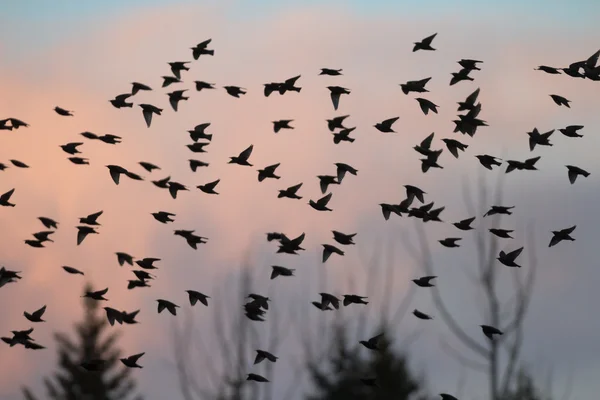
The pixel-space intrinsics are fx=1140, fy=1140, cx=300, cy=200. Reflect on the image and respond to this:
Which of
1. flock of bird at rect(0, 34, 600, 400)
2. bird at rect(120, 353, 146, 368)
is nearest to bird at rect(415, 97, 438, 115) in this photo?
flock of bird at rect(0, 34, 600, 400)

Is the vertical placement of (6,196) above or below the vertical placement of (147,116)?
below

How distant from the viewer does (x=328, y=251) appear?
16.2 metres

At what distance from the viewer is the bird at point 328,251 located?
52.6 feet

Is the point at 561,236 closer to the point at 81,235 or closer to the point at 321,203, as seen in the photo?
the point at 321,203

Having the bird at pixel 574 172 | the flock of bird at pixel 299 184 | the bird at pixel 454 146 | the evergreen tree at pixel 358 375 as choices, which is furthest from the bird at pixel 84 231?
the evergreen tree at pixel 358 375

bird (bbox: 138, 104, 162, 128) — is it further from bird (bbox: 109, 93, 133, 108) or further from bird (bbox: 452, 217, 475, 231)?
bird (bbox: 452, 217, 475, 231)

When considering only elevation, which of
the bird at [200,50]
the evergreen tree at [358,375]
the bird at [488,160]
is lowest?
the evergreen tree at [358,375]

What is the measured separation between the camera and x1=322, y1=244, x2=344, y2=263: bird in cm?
1603

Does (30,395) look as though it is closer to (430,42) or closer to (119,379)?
(119,379)

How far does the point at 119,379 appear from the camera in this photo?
1943 inches

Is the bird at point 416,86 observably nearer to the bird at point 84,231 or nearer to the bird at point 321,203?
the bird at point 321,203

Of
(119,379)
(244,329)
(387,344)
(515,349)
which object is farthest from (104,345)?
(515,349)

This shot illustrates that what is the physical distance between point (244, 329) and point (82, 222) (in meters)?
21.3

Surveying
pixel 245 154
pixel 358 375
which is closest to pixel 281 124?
pixel 245 154
